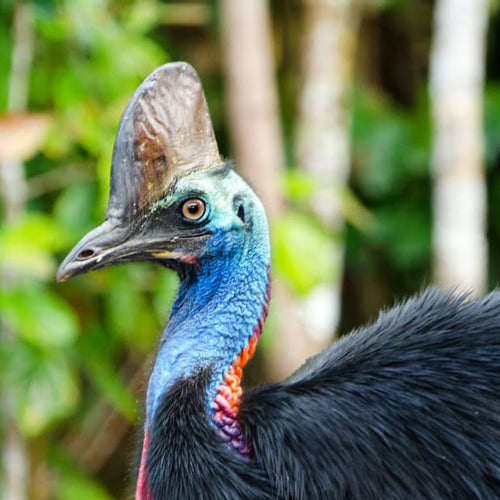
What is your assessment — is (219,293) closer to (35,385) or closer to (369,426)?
(369,426)

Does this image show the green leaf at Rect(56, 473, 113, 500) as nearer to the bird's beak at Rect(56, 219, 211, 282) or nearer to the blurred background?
the blurred background

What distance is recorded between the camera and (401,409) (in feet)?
5.86

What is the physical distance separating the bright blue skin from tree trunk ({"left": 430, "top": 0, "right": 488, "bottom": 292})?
2.44 meters

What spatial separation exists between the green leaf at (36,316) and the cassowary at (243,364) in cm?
132

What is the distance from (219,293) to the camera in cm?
197

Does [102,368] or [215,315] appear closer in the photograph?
[215,315]

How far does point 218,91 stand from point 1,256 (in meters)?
2.92

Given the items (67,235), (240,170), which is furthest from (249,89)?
(67,235)

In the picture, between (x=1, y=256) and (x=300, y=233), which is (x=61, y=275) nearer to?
(x=1, y=256)

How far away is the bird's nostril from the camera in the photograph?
1854 mm

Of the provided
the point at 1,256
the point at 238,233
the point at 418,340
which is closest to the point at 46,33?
the point at 1,256

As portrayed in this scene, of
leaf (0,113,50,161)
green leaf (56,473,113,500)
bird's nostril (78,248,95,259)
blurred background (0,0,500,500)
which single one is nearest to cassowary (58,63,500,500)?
bird's nostril (78,248,95,259)

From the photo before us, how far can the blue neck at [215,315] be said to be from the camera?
75.9 inches

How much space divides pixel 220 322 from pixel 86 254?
0.27m
